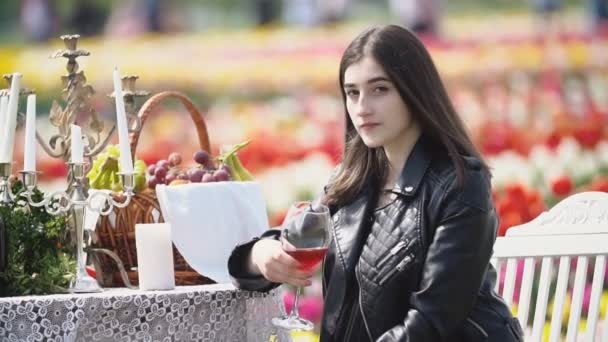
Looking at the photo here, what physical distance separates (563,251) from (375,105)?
83 centimetres

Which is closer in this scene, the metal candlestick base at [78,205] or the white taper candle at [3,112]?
the metal candlestick base at [78,205]

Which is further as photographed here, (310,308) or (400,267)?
(310,308)

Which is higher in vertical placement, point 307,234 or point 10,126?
point 10,126

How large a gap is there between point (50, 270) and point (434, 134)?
Answer: 88cm

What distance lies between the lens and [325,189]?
2811 mm

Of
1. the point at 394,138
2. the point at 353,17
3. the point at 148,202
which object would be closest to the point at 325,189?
the point at 394,138

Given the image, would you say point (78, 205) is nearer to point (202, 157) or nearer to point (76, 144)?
point (76, 144)

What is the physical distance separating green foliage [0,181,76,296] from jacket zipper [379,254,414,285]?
751 millimetres

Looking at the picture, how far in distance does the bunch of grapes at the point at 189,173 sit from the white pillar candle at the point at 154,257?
26cm

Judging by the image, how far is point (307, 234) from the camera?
2.51 m

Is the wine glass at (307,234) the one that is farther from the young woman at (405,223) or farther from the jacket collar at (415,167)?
the jacket collar at (415,167)

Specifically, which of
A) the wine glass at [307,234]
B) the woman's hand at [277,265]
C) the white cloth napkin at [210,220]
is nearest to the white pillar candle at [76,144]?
the white cloth napkin at [210,220]

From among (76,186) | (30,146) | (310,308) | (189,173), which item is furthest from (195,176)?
(310,308)

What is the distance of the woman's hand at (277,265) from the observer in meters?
2.60
